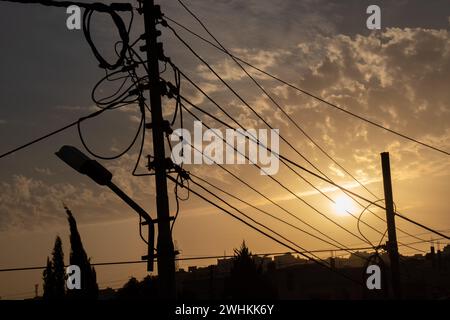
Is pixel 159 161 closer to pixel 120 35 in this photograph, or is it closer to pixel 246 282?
pixel 120 35

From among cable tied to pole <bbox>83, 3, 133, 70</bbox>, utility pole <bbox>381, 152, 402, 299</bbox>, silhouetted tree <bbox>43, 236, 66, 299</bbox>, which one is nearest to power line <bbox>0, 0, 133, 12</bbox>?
cable tied to pole <bbox>83, 3, 133, 70</bbox>

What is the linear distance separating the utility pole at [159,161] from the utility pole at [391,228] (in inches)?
409

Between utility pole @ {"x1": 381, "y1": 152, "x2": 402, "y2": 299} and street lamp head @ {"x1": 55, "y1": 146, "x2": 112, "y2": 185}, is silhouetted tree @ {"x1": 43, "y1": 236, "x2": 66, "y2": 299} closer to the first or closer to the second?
utility pole @ {"x1": 381, "y1": 152, "x2": 402, "y2": 299}

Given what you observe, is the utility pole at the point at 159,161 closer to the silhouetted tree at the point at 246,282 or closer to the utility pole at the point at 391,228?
the utility pole at the point at 391,228

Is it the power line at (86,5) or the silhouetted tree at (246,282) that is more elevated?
the power line at (86,5)

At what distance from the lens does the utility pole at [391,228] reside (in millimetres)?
21094

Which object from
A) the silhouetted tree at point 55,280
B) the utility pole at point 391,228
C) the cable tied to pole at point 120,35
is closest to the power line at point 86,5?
the cable tied to pole at point 120,35

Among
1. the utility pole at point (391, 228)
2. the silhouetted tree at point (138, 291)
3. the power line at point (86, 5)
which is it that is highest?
the power line at point (86, 5)

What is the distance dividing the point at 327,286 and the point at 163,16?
184ft

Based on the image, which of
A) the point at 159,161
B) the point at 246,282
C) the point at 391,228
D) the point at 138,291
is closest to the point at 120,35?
the point at 159,161

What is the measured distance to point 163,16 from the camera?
50.2 ft

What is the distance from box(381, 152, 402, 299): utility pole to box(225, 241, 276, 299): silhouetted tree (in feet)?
107
